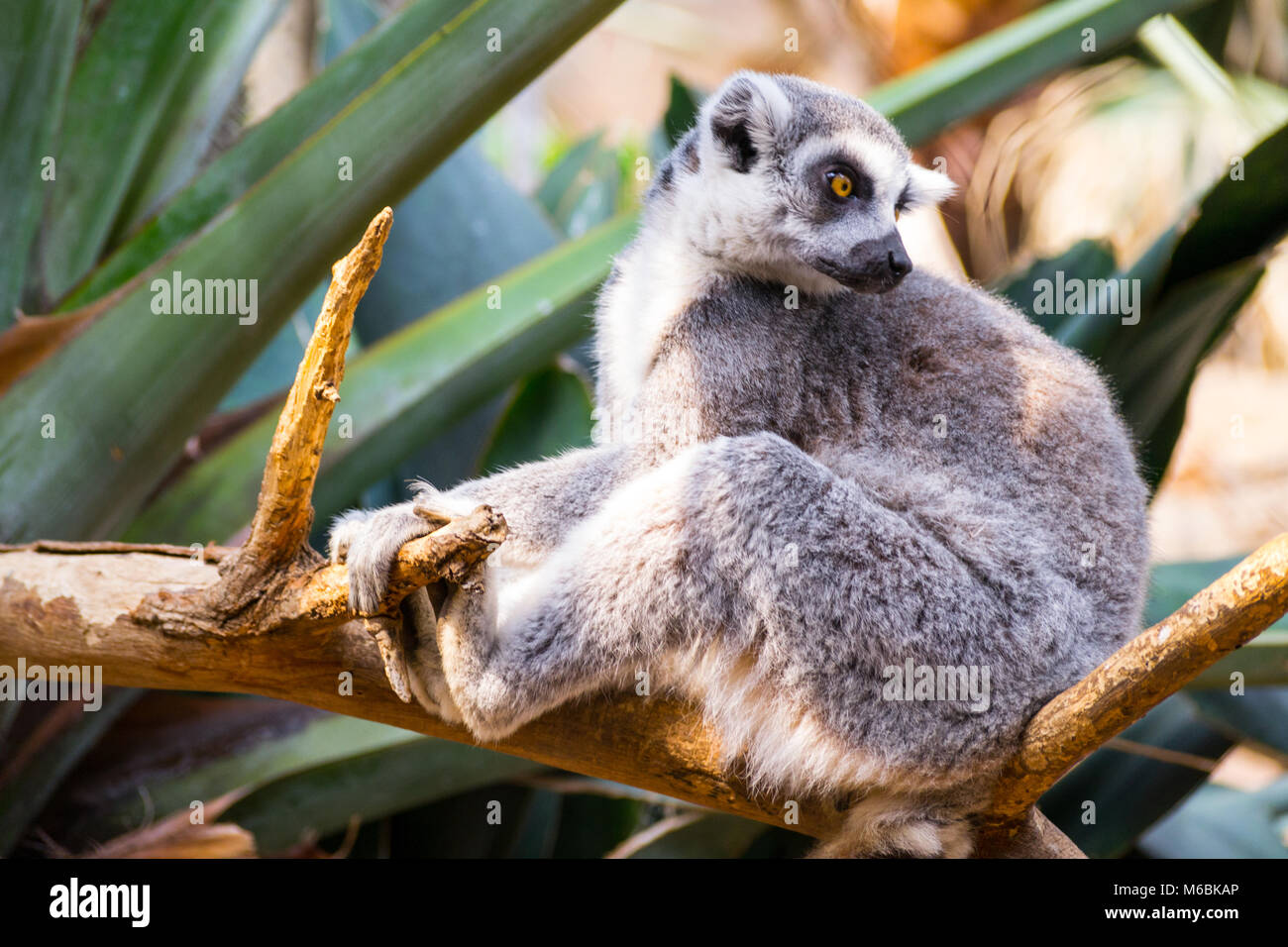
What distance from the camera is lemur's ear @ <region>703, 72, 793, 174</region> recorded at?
305cm

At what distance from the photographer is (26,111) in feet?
10.8

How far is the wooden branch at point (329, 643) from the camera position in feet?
6.51

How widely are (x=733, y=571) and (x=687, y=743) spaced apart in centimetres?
44

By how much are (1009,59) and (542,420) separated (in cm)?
211

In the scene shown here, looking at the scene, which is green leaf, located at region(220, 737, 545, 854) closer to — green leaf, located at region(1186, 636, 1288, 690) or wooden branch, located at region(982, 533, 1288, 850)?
wooden branch, located at region(982, 533, 1288, 850)

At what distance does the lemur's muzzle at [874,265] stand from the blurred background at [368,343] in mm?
904

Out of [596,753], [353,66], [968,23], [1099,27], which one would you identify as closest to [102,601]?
[596,753]

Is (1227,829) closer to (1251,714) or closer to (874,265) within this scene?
(1251,714)

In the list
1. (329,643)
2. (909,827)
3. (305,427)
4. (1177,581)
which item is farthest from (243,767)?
(1177,581)

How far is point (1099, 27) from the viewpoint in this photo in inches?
137

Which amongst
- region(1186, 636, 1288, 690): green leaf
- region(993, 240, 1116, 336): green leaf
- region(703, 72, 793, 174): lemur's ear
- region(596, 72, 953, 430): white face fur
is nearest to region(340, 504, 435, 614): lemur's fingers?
region(596, 72, 953, 430): white face fur

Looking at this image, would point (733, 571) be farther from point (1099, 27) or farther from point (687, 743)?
point (1099, 27)

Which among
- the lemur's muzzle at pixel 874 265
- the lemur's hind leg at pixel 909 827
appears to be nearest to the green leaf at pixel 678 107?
the lemur's muzzle at pixel 874 265

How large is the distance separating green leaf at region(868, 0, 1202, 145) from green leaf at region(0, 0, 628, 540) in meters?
1.29
